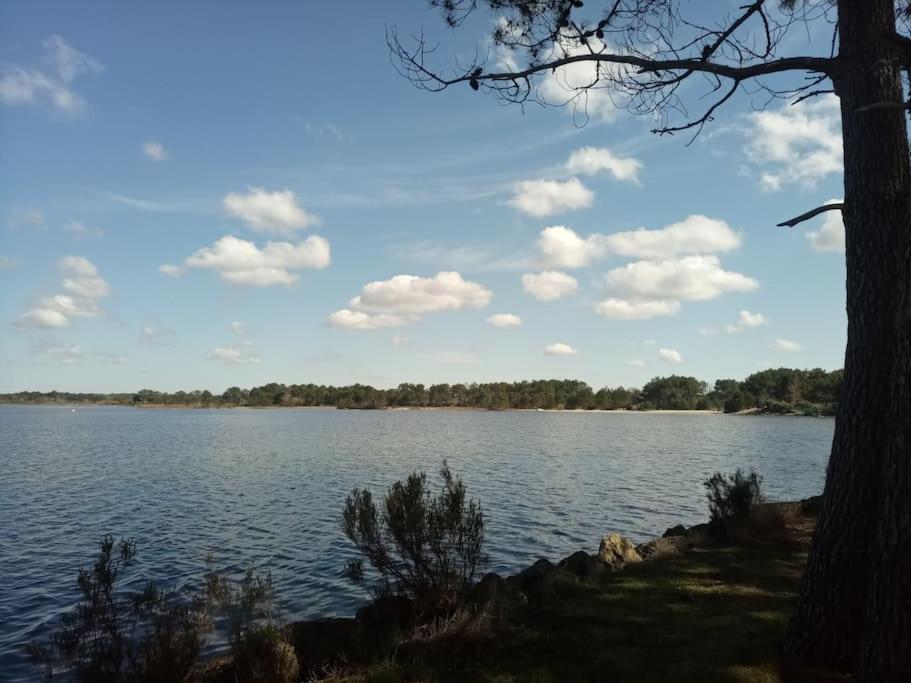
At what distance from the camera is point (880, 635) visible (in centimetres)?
408

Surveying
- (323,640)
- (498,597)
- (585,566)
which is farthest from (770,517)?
(323,640)

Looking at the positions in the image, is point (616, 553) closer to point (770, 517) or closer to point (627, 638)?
point (627, 638)

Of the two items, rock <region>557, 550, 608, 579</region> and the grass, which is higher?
the grass

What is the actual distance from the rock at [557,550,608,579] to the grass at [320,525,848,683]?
2.28ft

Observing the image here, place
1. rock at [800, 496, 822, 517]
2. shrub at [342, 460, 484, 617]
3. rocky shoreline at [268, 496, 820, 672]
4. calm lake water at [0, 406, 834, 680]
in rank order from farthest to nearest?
1. rock at [800, 496, 822, 517]
2. calm lake water at [0, 406, 834, 680]
3. shrub at [342, 460, 484, 617]
4. rocky shoreline at [268, 496, 820, 672]

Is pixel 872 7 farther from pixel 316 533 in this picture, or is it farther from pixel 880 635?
pixel 316 533

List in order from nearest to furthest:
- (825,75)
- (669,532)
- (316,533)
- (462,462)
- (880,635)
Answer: (880,635) → (825,75) → (669,532) → (316,533) → (462,462)

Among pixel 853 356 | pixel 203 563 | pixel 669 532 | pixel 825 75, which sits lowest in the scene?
pixel 203 563

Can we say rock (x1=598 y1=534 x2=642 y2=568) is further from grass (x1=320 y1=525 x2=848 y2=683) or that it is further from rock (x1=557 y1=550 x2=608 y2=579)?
grass (x1=320 y1=525 x2=848 y2=683)

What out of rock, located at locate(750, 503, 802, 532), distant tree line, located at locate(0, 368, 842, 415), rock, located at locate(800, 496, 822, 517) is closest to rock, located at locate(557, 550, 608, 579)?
rock, located at locate(750, 503, 802, 532)

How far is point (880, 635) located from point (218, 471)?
98.1ft

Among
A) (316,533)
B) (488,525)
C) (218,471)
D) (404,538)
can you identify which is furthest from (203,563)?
(218,471)

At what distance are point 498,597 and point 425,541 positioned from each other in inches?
44.3

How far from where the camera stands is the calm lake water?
41.0 ft
